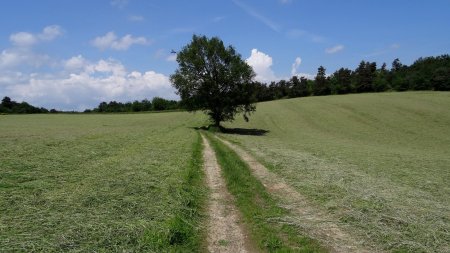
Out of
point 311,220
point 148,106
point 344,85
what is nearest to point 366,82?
point 344,85

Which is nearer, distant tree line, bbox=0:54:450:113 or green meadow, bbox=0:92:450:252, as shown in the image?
green meadow, bbox=0:92:450:252

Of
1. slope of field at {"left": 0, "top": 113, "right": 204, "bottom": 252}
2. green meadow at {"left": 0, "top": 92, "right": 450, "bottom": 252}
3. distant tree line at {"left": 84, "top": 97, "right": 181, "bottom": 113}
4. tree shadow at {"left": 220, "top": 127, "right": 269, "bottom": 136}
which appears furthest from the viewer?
distant tree line at {"left": 84, "top": 97, "right": 181, "bottom": 113}

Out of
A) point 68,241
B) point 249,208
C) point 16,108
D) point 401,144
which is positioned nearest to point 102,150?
point 249,208

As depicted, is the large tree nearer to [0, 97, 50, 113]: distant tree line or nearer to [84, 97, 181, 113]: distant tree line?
[84, 97, 181, 113]: distant tree line

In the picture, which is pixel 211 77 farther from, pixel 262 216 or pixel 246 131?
pixel 262 216

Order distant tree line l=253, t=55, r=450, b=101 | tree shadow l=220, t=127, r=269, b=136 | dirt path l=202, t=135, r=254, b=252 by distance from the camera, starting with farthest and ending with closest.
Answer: distant tree line l=253, t=55, r=450, b=101, tree shadow l=220, t=127, r=269, b=136, dirt path l=202, t=135, r=254, b=252

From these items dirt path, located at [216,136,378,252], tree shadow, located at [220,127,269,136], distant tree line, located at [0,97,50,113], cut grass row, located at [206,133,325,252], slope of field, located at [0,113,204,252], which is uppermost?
distant tree line, located at [0,97,50,113]

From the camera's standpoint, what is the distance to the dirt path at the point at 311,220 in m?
8.45

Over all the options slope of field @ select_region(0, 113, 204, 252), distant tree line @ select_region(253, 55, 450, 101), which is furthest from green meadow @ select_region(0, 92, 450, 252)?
distant tree line @ select_region(253, 55, 450, 101)

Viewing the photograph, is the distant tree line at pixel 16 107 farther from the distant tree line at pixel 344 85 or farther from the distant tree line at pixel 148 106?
the distant tree line at pixel 148 106

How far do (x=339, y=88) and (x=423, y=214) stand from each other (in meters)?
123

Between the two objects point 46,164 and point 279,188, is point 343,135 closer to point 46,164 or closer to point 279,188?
point 279,188

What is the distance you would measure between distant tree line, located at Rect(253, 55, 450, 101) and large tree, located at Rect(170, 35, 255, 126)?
46.4 metres

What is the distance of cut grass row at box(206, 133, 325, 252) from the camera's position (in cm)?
843
